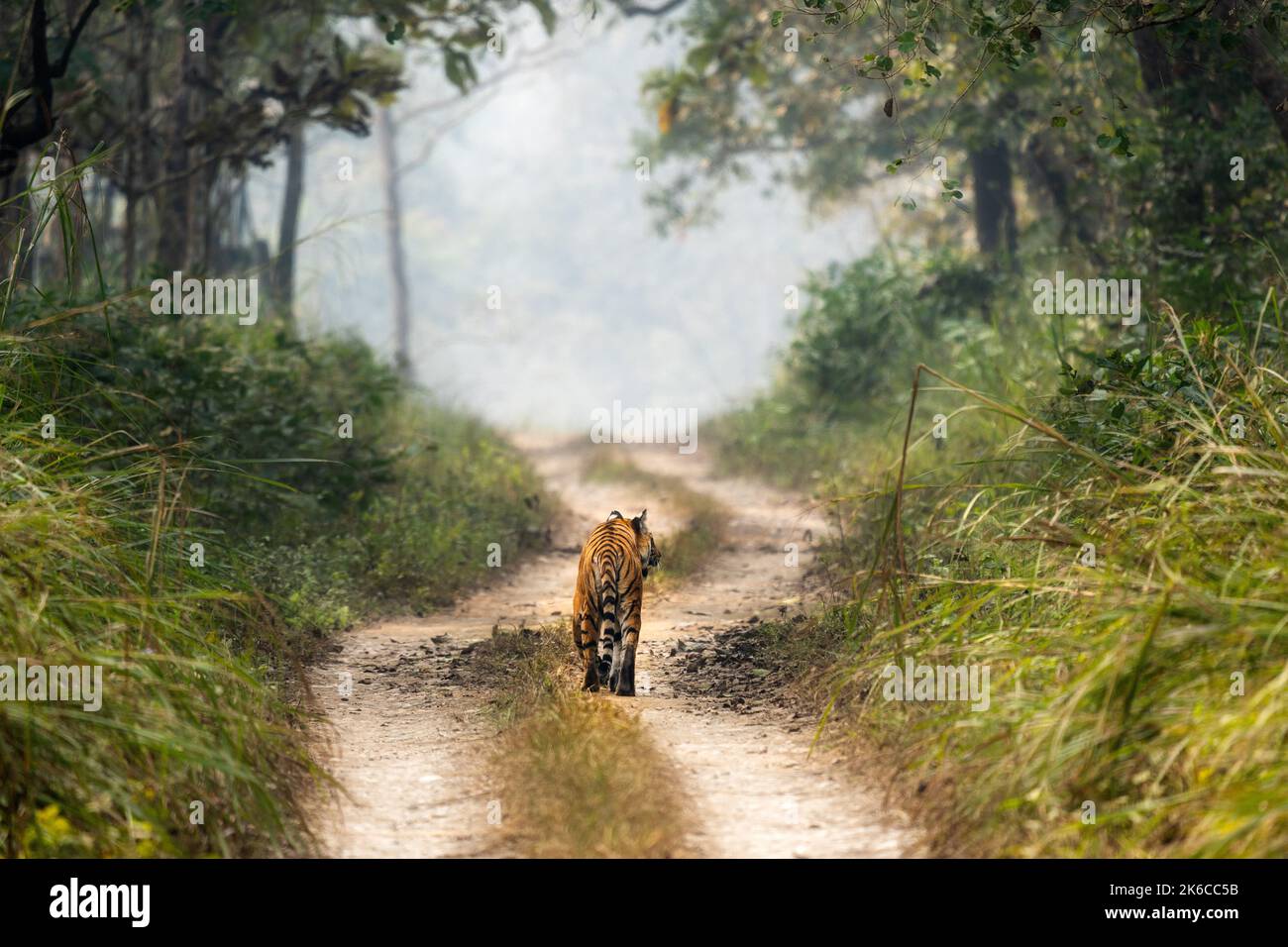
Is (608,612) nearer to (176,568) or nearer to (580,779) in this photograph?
(580,779)

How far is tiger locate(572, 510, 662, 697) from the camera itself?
645 centimetres

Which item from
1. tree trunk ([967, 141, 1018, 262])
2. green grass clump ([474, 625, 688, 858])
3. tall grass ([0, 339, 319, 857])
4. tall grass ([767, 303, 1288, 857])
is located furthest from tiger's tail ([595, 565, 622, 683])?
tree trunk ([967, 141, 1018, 262])

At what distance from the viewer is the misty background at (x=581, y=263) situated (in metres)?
58.5

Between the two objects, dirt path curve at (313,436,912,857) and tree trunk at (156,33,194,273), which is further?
tree trunk at (156,33,194,273)

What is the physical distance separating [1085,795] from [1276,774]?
2.10ft

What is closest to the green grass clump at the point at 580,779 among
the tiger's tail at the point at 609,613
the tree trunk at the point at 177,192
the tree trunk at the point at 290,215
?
the tiger's tail at the point at 609,613

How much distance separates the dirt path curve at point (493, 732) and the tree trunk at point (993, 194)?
30.2 ft

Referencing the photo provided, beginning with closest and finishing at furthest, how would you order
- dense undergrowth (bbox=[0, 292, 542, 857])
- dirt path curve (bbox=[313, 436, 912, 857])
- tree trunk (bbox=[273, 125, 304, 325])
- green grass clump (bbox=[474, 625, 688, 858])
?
1. dense undergrowth (bbox=[0, 292, 542, 857])
2. green grass clump (bbox=[474, 625, 688, 858])
3. dirt path curve (bbox=[313, 436, 912, 857])
4. tree trunk (bbox=[273, 125, 304, 325])

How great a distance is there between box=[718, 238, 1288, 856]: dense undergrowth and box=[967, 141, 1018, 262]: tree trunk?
33.5 feet

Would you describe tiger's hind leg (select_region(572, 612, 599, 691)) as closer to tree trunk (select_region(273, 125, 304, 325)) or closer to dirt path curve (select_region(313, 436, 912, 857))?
dirt path curve (select_region(313, 436, 912, 857))

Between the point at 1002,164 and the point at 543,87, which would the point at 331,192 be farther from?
the point at 1002,164

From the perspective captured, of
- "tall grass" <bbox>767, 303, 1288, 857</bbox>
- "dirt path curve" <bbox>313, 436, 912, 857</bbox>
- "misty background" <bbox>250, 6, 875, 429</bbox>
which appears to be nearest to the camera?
"tall grass" <bbox>767, 303, 1288, 857</bbox>

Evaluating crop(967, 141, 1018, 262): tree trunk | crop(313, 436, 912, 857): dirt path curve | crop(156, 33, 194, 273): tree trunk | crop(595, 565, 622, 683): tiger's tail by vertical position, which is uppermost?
crop(967, 141, 1018, 262): tree trunk

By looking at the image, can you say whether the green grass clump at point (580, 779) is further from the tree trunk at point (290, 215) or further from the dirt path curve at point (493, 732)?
the tree trunk at point (290, 215)
